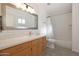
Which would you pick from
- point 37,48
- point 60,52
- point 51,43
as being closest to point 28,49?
point 37,48

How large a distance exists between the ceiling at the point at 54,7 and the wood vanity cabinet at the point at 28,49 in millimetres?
458

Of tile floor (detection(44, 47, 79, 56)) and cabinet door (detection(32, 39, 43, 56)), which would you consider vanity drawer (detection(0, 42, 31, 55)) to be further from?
tile floor (detection(44, 47, 79, 56))

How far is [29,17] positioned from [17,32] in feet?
1.14

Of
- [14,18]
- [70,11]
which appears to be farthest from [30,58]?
[70,11]

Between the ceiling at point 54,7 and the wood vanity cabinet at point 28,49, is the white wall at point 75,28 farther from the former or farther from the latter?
the wood vanity cabinet at point 28,49

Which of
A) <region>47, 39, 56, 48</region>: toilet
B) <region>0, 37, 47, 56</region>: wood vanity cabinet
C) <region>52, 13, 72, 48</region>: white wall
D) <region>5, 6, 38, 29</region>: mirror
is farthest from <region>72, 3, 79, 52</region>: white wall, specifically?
<region>5, 6, 38, 29</region>: mirror

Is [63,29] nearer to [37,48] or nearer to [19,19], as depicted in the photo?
[37,48]

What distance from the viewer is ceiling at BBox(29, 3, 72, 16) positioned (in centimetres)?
155

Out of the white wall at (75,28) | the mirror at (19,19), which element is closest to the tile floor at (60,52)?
→ the white wall at (75,28)

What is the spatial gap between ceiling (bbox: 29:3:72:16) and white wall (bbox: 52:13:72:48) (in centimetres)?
7

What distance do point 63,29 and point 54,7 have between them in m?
0.38

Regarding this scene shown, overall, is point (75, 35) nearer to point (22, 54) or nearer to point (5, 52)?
point (22, 54)

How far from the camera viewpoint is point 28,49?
5.27ft

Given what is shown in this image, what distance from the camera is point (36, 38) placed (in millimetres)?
1742
